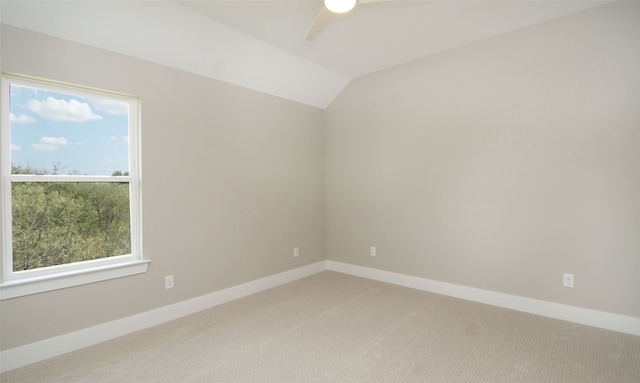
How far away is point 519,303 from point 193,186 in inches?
132

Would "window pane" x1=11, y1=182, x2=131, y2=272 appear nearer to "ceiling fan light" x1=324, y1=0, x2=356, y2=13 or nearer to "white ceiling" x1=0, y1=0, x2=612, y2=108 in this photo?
"white ceiling" x1=0, y1=0, x2=612, y2=108

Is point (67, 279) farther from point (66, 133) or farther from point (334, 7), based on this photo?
point (334, 7)

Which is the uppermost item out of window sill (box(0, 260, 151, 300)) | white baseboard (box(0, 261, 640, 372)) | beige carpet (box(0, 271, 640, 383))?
window sill (box(0, 260, 151, 300))

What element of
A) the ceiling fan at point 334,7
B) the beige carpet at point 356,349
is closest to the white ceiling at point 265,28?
the ceiling fan at point 334,7

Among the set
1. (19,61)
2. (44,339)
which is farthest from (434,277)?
(19,61)

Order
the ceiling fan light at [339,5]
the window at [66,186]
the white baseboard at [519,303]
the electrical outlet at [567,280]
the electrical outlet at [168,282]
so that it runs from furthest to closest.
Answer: the electrical outlet at [168,282], the electrical outlet at [567,280], the white baseboard at [519,303], the window at [66,186], the ceiling fan light at [339,5]

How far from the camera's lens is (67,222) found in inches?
95.7

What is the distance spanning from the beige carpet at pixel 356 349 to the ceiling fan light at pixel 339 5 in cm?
232

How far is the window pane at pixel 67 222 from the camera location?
7.30ft

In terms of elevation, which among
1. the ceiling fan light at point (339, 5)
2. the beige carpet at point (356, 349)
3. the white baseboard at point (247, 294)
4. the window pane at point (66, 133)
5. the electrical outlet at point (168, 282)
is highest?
the ceiling fan light at point (339, 5)

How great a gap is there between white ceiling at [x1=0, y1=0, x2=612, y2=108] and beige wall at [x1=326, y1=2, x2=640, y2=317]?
291mm

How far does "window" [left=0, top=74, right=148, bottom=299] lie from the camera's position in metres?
2.18

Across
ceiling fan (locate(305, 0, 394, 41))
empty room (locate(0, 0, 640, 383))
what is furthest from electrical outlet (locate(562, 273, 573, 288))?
ceiling fan (locate(305, 0, 394, 41))

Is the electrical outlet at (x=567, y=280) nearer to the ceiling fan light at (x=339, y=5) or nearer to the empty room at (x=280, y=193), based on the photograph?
the empty room at (x=280, y=193)
